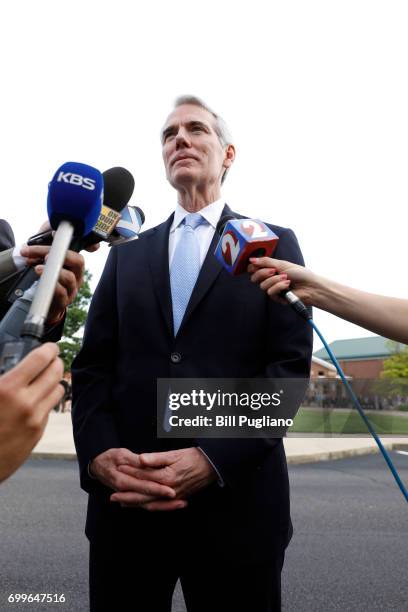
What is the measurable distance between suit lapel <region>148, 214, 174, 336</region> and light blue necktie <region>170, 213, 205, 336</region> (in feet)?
0.08

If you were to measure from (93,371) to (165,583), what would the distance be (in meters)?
0.74

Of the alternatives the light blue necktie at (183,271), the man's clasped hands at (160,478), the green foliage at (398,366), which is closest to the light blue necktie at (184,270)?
the light blue necktie at (183,271)

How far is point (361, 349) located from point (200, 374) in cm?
7710

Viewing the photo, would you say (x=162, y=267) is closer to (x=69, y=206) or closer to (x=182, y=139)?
(x=182, y=139)

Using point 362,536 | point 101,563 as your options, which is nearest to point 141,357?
point 101,563

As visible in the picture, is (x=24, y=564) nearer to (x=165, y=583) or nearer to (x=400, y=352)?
(x=165, y=583)

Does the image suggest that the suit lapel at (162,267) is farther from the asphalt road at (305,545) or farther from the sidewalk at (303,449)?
the sidewalk at (303,449)

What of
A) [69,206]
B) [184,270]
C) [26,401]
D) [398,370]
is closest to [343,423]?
[184,270]

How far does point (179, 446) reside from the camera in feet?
5.98

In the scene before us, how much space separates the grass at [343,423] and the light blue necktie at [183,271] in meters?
12.3

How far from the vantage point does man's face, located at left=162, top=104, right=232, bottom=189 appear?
2.15m

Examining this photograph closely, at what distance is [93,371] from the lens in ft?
6.52

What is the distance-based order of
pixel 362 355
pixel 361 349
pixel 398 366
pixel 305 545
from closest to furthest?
pixel 305 545 → pixel 398 366 → pixel 362 355 → pixel 361 349

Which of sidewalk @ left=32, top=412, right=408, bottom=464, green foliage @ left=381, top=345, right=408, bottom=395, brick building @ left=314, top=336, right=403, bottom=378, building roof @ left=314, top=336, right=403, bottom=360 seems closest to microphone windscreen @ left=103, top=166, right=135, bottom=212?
sidewalk @ left=32, top=412, right=408, bottom=464
